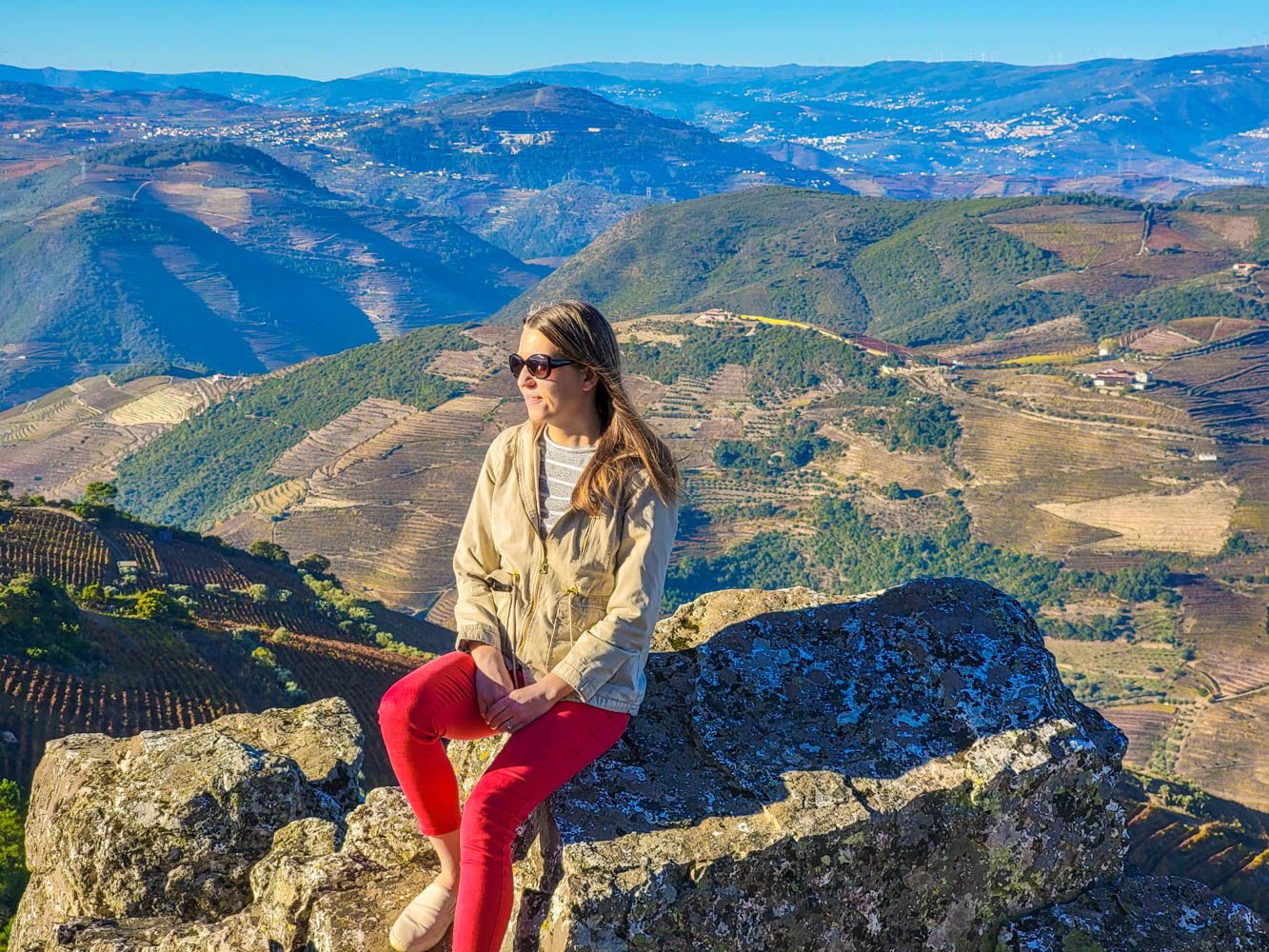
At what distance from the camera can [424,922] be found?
4.87 meters

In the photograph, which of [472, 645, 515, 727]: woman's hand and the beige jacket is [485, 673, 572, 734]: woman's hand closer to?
the beige jacket

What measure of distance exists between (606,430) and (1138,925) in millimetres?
4365

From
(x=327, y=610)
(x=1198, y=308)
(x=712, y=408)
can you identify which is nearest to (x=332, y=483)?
(x=712, y=408)

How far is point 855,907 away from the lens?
5309mm

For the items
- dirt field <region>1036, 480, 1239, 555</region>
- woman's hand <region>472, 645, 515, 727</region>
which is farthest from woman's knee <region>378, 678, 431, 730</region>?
dirt field <region>1036, 480, 1239, 555</region>

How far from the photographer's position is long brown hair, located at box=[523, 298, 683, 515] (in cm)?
553

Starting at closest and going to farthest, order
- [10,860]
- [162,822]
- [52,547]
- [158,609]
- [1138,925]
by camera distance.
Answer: [1138,925], [162,822], [10,860], [158,609], [52,547]

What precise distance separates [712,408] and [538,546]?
166 meters

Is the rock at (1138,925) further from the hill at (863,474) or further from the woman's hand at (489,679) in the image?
the hill at (863,474)

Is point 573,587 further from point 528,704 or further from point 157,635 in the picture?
point 157,635

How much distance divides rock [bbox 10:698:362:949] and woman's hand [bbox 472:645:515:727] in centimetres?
196

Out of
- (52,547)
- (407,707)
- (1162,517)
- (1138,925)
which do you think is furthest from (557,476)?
(1162,517)

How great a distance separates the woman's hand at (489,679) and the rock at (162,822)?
1958mm

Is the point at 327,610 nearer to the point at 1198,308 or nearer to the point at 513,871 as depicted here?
the point at 513,871
